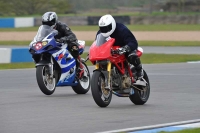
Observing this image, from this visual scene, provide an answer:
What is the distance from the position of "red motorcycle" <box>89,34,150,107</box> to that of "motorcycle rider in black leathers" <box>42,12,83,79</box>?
2.09 m

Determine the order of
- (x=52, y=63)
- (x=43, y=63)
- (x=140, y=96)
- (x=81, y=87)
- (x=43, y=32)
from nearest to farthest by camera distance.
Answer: (x=140, y=96) < (x=43, y=63) < (x=52, y=63) < (x=43, y=32) < (x=81, y=87)

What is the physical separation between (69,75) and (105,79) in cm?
252

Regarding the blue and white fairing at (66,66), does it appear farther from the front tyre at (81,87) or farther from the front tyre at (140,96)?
the front tyre at (140,96)

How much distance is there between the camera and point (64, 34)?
11.9 meters

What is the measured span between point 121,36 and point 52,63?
213cm

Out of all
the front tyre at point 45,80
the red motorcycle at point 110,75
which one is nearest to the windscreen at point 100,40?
the red motorcycle at point 110,75

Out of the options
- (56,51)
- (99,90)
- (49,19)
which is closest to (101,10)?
(49,19)

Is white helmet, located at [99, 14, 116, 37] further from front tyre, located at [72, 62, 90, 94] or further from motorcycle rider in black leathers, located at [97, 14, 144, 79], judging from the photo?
front tyre, located at [72, 62, 90, 94]

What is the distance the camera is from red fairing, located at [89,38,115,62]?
928cm

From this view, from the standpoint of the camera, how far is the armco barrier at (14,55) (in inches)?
799

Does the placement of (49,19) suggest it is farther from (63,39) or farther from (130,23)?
(130,23)

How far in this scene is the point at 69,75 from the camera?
1174cm

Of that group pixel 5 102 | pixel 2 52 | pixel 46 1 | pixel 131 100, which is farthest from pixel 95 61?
pixel 46 1

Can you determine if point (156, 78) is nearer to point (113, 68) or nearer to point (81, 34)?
point (113, 68)
